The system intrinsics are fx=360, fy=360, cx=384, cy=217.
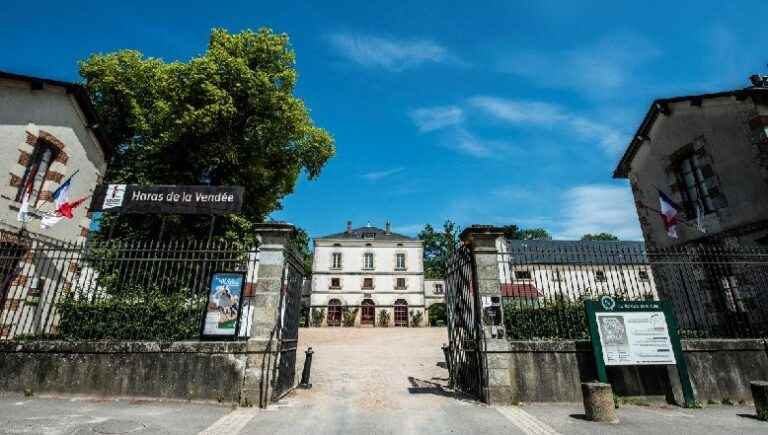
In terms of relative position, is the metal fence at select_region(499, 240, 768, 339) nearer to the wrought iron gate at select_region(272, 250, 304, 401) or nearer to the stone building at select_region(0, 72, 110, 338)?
the wrought iron gate at select_region(272, 250, 304, 401)

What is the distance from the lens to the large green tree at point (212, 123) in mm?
15188

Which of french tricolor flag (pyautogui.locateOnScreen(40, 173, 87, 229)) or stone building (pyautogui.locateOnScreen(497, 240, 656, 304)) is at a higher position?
french tricolor flag (pyautogui.locateOnScreen(40, 173, 87, 229))

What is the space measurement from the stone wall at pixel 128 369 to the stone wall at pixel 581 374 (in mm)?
4967

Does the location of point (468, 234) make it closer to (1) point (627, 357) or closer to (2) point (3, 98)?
(1) point (627, 357)

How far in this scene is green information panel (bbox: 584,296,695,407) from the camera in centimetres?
675

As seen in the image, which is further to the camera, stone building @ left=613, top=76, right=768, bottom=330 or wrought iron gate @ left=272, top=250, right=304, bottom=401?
stone building @ left=613, top=76, right=768, bottom=330

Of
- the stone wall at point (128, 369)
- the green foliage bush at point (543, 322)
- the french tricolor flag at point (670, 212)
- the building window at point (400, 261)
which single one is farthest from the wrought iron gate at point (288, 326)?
the building window at point (400, 261)

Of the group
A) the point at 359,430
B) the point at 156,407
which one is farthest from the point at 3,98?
the point at 359,430

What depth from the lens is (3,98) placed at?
34.6 feet

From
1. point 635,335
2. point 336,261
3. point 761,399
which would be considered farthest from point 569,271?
point 336,261

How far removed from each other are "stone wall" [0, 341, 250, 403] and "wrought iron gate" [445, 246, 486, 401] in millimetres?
4530

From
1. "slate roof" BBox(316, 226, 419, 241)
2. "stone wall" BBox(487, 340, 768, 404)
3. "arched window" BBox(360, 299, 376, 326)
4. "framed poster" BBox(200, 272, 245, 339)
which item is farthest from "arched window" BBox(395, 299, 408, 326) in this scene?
"framed poster" BBox(200, 272, 245, 339)

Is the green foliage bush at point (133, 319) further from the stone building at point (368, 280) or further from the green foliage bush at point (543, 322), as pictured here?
the stone building at point (368, 280)

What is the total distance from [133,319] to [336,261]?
29413 millimetres
